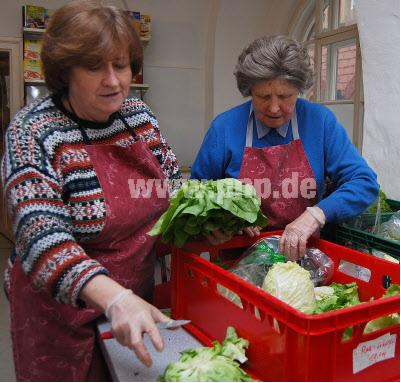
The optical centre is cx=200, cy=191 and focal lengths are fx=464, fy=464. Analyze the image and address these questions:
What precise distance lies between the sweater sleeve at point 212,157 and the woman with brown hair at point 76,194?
1.28ft

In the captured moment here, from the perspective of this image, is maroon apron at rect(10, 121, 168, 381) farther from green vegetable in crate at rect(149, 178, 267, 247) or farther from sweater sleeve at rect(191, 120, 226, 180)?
sweater sleeve at rect(191, 120, 226, 180)

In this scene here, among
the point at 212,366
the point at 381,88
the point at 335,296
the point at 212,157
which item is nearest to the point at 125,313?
the point at 212,366

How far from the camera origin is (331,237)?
2002 mm

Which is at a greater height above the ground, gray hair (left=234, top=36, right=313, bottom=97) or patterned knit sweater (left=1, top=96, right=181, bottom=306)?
gray hair (left=234, top=36, right=313, bottom=97)

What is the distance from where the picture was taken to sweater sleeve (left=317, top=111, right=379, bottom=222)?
5.72ft

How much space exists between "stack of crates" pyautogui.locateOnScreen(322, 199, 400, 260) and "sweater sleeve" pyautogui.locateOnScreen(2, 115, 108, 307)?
1.07 meters

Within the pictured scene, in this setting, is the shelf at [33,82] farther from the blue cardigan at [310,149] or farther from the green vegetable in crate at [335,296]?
the green vegetable in crate at [335,296]

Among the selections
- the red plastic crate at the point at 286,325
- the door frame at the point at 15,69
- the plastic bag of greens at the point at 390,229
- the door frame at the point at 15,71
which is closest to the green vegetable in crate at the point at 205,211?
the red plastic crate at the point at 286,325

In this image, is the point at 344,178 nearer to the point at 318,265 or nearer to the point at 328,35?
the point at 318,265

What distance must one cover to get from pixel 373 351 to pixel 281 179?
3.02ft

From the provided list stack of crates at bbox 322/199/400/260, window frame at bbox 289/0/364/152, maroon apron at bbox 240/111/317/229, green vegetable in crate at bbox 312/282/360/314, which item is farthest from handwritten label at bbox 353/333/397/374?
window frame at bbox 289/0/364/152

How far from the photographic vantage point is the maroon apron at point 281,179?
190 cm

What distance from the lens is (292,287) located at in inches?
51.6

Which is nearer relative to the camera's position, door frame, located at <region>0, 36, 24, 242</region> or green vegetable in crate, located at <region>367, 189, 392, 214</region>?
green vegetable in crate, located at <region>367, 189, 392, 214</region>
